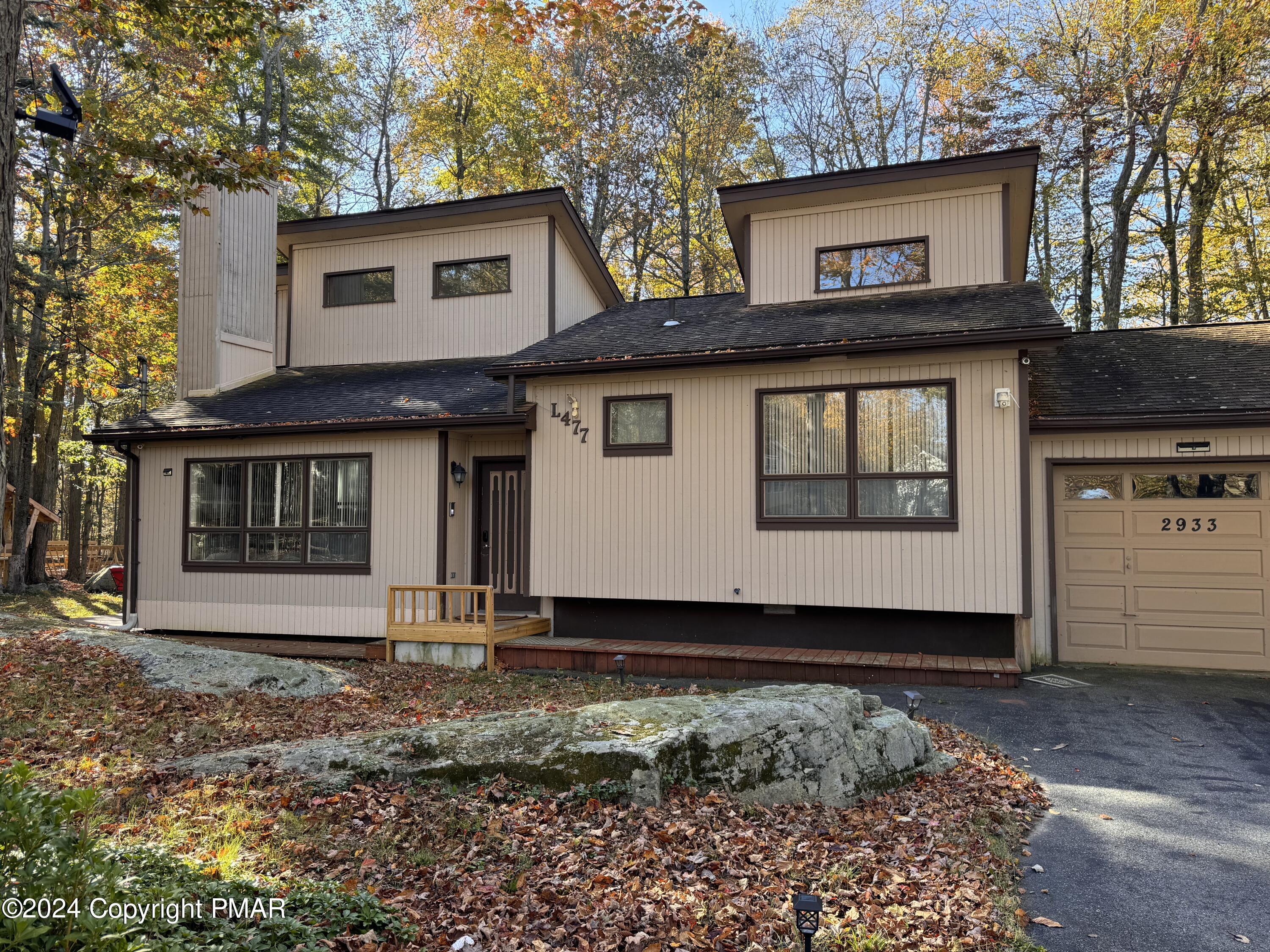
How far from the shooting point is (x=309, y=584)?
33.3 feet

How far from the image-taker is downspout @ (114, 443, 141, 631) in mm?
10844

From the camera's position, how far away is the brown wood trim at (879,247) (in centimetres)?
970

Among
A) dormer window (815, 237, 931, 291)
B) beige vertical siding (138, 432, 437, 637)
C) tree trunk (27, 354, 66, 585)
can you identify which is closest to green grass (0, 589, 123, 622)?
tree trunk (27, 354, 66, 585)

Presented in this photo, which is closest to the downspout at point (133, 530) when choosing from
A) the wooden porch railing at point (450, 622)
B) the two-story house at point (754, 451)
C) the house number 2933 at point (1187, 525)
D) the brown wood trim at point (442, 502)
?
the two-story house at point (754, 451)

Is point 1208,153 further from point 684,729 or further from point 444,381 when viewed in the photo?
point 684,729

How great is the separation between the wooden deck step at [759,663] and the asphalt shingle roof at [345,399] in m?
2.94

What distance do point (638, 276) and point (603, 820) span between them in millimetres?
19452

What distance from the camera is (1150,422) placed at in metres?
7.93

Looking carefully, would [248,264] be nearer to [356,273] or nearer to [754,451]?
[356,273]

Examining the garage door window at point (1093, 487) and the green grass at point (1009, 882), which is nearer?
the green grass at point (1009, 882)

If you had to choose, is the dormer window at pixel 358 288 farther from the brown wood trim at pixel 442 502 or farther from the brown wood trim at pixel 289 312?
the brown wood trim at pixel 442 502

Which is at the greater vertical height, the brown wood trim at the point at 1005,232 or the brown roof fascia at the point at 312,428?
the brown wood trim at the point at 1005,232

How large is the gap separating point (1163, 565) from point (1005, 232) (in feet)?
13.5

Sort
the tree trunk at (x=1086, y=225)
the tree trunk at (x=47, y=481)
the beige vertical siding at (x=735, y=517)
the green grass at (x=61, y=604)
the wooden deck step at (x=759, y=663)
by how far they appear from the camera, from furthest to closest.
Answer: the tree trunk at (x=47, y=481)
the tree trunk at (x=1086, y=225)
the green grass at (x=61, y=604)
the beige vertical siding at (x=735, y=517)
the wooden deck step at (x=759, y=663)
